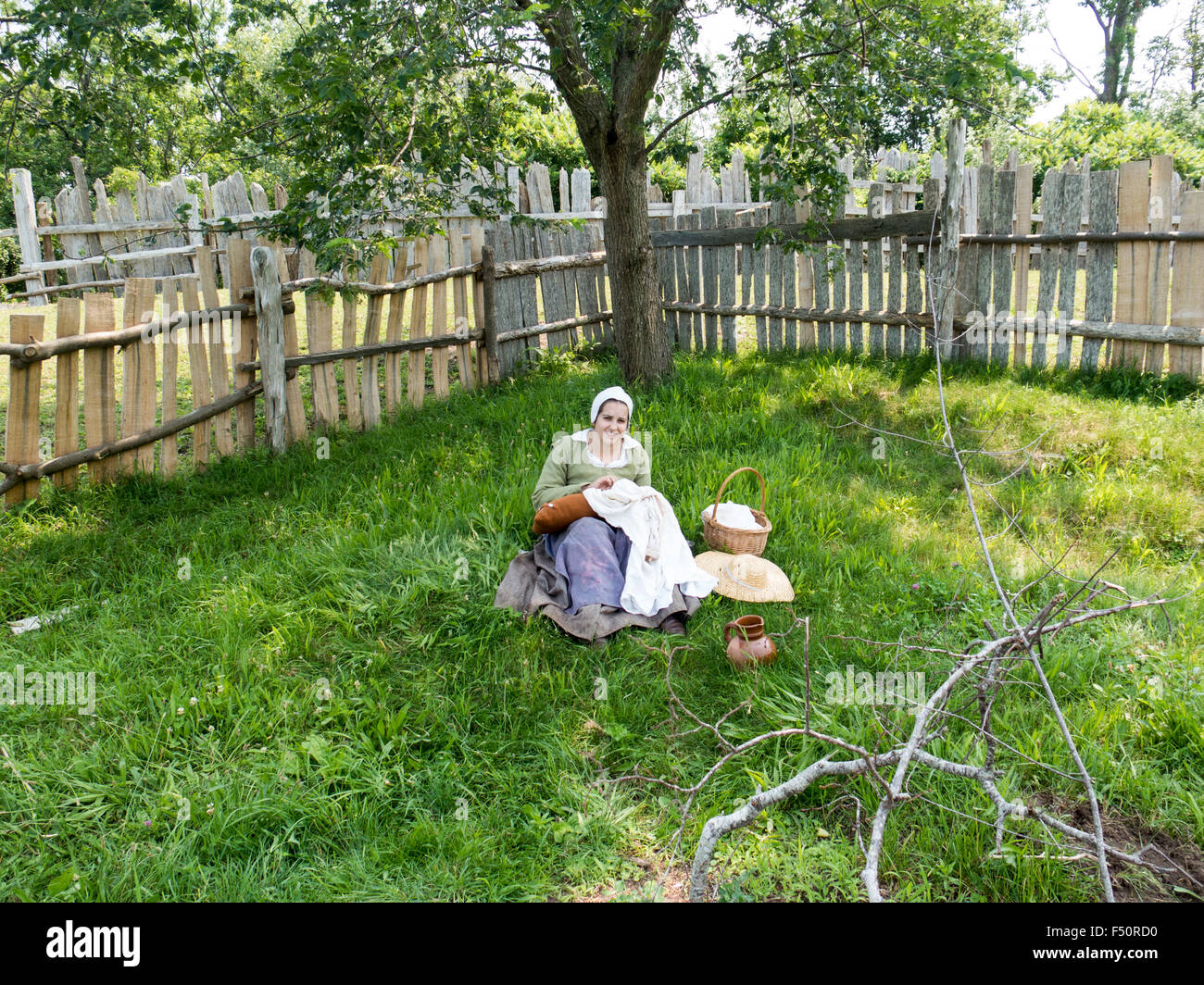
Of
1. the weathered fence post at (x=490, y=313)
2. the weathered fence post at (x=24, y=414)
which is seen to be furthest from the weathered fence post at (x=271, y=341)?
the weathered fence post at (x=490, y=313)

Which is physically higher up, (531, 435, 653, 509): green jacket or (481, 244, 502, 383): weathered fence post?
(481, 244, 502, 383): weathered fence post

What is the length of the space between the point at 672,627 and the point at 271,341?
13.1 feet

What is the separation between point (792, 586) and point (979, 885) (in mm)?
1929

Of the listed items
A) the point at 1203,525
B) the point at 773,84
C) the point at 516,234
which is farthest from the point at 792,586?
the point at 516,234

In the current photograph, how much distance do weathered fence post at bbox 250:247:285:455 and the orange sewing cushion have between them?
288 cm

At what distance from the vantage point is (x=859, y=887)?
2607 millimetres

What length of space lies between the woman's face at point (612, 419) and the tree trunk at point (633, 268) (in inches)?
117

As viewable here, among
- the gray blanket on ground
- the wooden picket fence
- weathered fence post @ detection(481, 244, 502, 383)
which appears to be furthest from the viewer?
weathered fence post @ detection(481, 244, 502, 383)

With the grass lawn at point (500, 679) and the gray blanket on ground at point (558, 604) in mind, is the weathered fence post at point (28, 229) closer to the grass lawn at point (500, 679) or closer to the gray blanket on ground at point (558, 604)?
the grass lawn at point (500, 679)

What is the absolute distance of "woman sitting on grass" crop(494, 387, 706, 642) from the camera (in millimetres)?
4012

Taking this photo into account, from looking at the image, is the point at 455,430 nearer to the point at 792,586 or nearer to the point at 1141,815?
the point at 792,586

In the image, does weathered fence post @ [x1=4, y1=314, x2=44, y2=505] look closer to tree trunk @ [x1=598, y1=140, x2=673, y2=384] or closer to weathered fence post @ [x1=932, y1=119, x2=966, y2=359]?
tree trunk @ [x1=598, y1=140, x2=673, y2=384]

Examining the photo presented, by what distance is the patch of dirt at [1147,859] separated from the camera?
2.54 meters

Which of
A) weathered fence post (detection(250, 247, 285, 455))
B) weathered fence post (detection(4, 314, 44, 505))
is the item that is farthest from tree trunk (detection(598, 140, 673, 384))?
weathered fence post (detection(4, 314, 44, 505))
